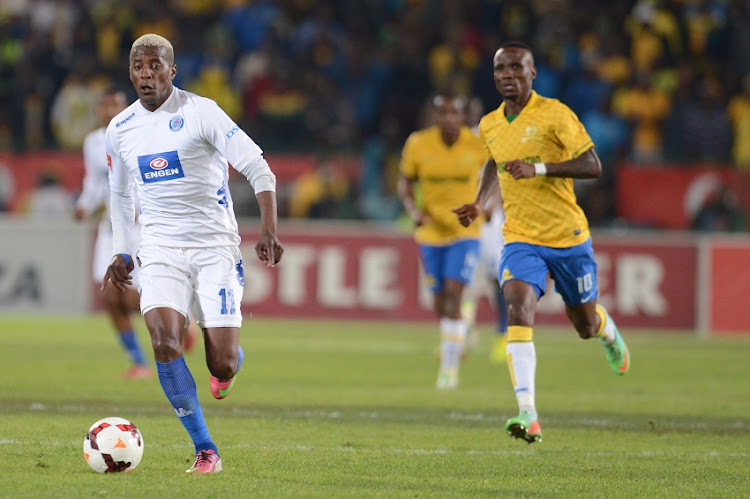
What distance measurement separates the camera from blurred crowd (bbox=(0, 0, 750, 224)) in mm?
20547

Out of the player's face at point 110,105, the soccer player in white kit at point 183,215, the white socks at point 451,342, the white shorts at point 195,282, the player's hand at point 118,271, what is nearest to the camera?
the soccer player in white kit at point 183,215

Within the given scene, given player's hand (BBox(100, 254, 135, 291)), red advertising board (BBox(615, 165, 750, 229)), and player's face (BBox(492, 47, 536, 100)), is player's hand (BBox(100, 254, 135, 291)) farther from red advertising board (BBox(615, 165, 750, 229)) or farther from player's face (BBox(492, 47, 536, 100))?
red advertising board (BBox(615, 165, 750, 229))

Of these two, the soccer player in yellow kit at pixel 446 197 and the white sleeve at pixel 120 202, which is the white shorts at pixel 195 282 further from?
the soccer player in yellow kit at pixel 446 197

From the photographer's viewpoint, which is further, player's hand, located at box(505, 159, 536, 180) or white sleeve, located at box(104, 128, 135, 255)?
player's hand, located at box(505, 159, 536, 180)

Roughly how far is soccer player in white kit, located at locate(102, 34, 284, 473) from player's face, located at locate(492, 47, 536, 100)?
7.23 feet

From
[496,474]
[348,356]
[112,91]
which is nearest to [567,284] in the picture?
[496,474]

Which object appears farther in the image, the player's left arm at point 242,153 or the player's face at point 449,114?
the player's face at point 449,114

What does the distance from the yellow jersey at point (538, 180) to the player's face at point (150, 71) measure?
2.56 metres

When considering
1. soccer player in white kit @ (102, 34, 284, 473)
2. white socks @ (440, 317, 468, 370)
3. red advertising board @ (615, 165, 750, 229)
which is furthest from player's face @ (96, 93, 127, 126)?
red advertising board @ (615, 165, 750, 229)

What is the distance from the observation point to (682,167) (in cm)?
1988

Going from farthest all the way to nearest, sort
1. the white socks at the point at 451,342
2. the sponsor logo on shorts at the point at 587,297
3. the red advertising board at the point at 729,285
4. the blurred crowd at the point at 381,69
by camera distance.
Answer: the blurred crowd at the point at 381,69
the red advertising board at the point at 729,285
the white socks at the point at 451,342
the sponsor logo on shorts at the point at 587,297

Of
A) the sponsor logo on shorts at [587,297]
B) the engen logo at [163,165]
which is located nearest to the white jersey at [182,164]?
the engen logo at [163,165]

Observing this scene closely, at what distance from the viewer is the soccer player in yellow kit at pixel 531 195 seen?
8.53 m

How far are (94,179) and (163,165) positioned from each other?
5.55 m
